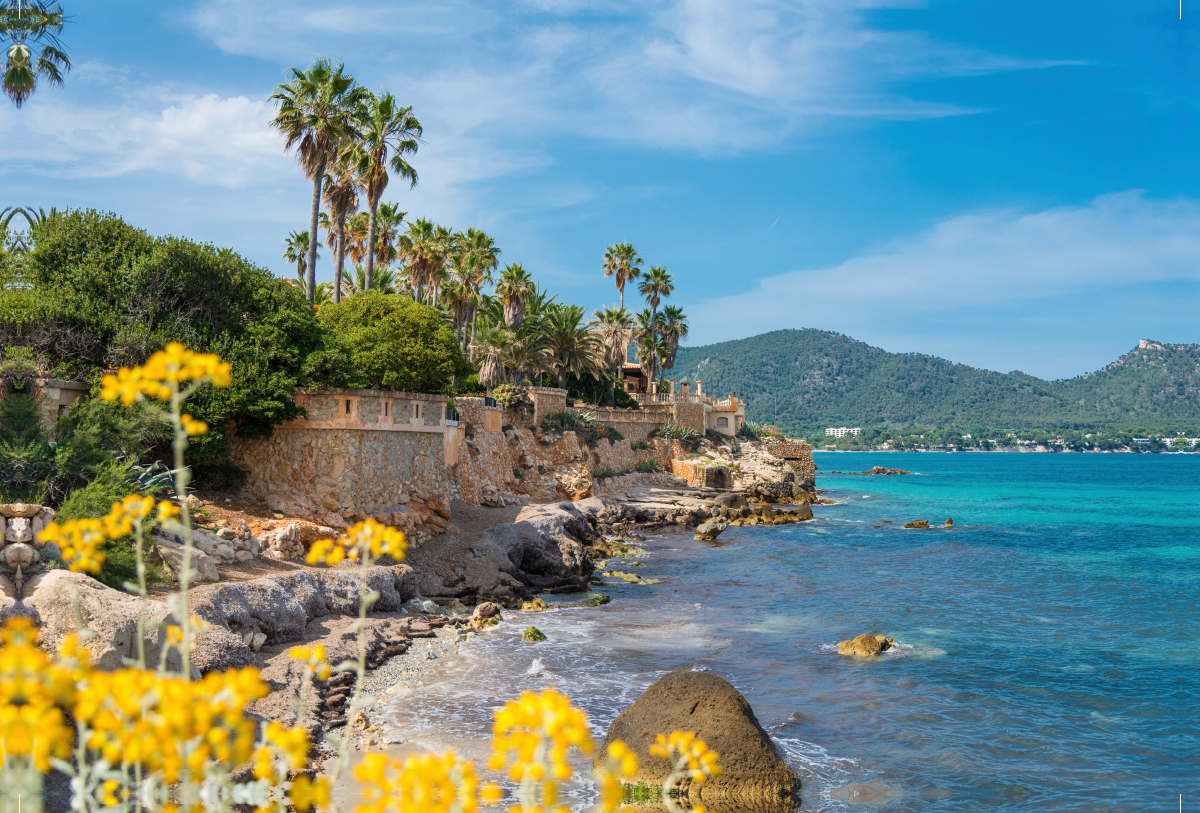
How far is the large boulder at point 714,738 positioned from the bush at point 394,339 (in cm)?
1852

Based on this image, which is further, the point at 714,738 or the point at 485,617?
the point at 485,617

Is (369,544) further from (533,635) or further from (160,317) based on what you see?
(160,317)

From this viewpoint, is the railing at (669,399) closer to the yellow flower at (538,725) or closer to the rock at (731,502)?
the rock at (731,502)

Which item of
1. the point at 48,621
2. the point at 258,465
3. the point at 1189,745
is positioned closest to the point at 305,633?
the point at 48,621

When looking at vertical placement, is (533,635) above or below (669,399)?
below

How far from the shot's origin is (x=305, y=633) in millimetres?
16281

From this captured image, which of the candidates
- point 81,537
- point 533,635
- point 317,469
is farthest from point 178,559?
point 81,537

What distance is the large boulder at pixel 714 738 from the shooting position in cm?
1096

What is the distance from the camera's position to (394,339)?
94.7ft

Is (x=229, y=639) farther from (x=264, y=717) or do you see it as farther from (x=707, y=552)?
(x=707, y=552)

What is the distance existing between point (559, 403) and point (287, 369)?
29508 millimetres

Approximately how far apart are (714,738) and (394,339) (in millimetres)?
21111

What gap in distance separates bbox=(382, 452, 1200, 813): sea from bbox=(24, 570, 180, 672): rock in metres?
4.04

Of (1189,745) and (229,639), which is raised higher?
(229,639)
